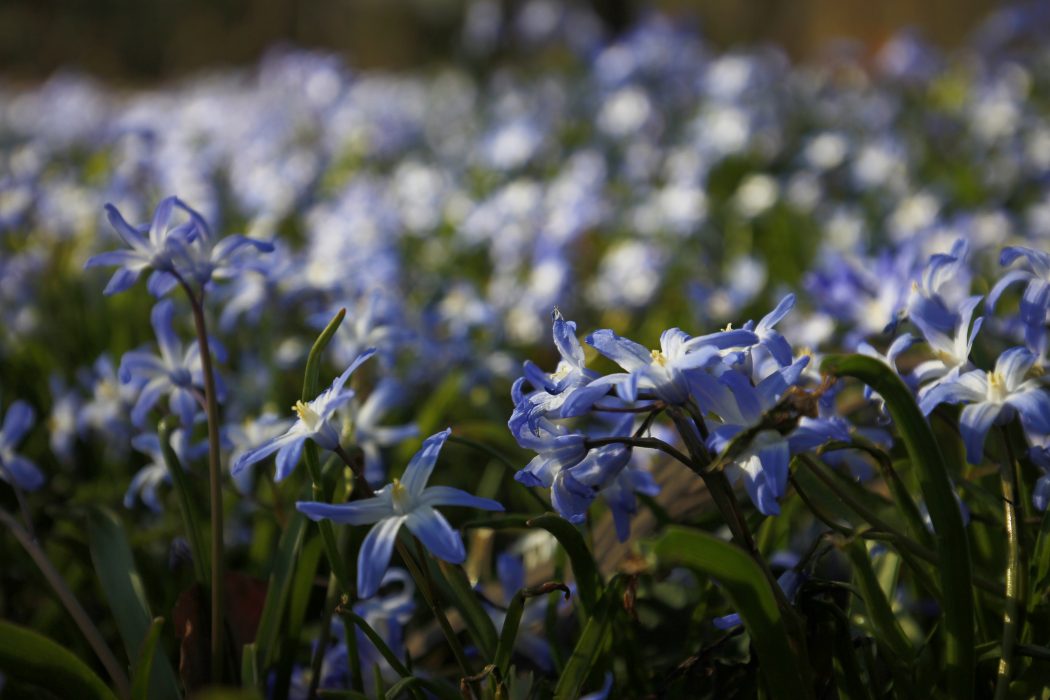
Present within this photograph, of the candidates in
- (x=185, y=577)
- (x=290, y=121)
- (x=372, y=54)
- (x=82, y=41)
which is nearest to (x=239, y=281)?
(x=185, y=577)

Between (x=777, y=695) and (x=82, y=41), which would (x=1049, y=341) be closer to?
(x=777, y=695)

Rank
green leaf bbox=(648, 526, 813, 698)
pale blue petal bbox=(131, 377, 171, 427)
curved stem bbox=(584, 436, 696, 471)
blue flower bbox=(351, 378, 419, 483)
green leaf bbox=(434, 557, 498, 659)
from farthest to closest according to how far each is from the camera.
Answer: blue flower bbox=(351, 378, 419, 483) < pale blue petal bbox=(131, 377, 171, 427) < green leaf bbox=(434, 557, 498, 659) < curved stem bbox=(584, 436, 696, 471) < green leaf bbox=(648, 526, 813, 698)

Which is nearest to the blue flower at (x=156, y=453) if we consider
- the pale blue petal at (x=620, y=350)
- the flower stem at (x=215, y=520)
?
the flower stem at (x=215, y=520)

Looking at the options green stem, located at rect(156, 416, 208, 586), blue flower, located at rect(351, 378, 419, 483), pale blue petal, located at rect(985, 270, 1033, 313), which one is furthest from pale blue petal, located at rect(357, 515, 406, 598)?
pale blue petal, located at rect(985, 270, 1033, 313)

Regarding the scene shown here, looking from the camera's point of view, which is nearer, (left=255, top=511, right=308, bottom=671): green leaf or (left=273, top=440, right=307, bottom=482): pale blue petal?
(left=273, top=440, right=307, bottom=482): pale blue petal

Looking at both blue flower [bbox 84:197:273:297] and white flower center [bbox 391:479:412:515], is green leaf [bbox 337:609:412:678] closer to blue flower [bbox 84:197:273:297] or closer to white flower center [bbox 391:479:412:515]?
white flower center [bbox 391:479:412:515]

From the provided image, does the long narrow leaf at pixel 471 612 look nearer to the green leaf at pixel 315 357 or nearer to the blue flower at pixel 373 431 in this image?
the green leaf at pixel 315 357
